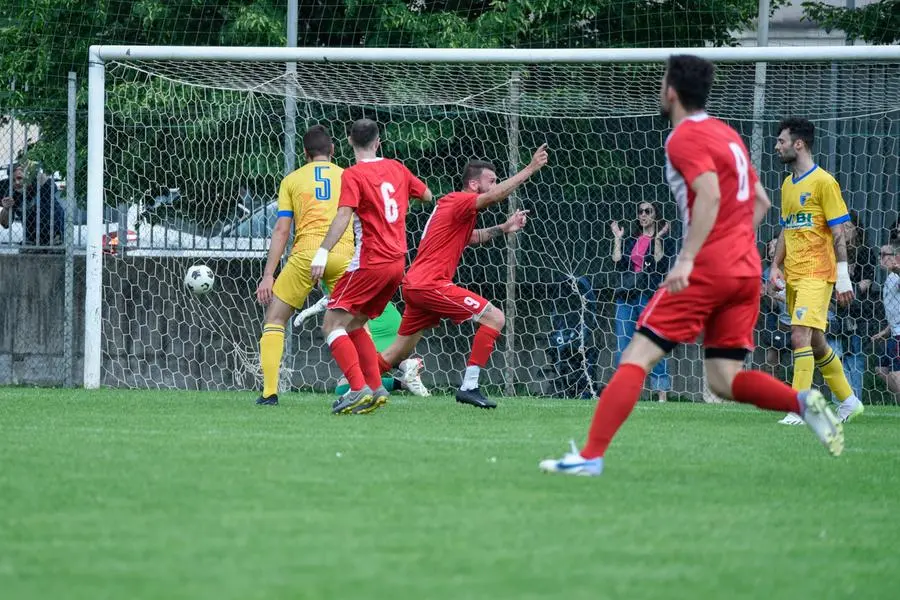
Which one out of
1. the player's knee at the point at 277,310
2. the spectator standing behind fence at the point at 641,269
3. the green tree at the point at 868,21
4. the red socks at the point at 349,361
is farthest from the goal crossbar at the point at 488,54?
the green tree at the point at 868,21

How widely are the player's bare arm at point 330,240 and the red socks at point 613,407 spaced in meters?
3.56

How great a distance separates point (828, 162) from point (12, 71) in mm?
8289

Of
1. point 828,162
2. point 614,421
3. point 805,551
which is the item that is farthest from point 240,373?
point 805,551

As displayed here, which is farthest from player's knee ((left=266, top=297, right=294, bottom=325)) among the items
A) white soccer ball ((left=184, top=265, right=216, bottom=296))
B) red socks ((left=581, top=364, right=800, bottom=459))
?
red socks ((left=581, top=364, right=800, bottom=459))

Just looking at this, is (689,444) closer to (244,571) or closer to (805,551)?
(805,551)

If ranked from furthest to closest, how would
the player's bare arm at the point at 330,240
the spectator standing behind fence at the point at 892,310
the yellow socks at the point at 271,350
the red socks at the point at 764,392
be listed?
1. the spectator standing behind fence at the point at 892,310
2. the yellow socks at the point at 271,350
3. the player's bare arm at the point at 330,240
4. the red socks at the point at 764,392

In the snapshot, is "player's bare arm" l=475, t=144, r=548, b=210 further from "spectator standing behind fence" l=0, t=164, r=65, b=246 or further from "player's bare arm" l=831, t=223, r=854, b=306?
"spectator standing behind fence" l=0, t=164, r=65, b=246

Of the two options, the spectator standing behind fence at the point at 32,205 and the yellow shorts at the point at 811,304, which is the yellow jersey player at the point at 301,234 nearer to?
the yellow shorts at the point at 811,304

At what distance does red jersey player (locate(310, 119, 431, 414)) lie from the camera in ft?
33.0

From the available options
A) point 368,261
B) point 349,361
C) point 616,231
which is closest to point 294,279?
point 368,261

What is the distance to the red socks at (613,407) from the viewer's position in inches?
253

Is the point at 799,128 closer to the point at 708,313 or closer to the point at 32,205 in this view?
the point at 708,313

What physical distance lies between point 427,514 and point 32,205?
31.9 ft

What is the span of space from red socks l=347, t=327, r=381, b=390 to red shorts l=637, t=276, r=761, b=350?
12.6 feet
